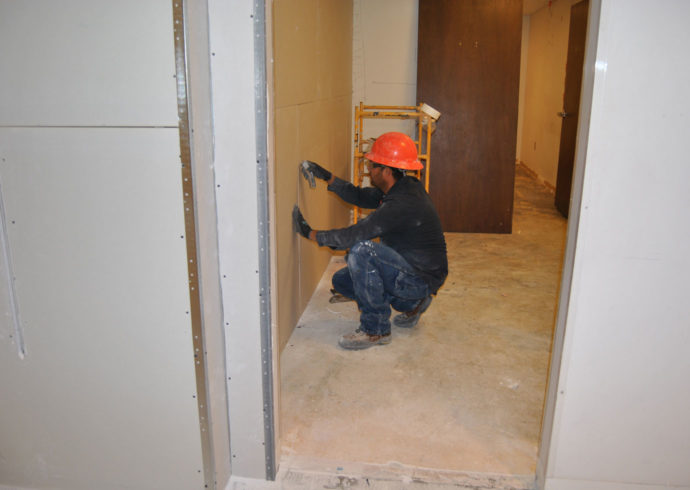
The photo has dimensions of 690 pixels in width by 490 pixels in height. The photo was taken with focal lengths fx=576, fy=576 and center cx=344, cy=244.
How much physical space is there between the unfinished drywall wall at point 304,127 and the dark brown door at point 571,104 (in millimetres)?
2675

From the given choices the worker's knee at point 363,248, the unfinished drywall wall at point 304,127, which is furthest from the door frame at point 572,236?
the worker's knee at point 363,248

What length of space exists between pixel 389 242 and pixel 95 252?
186 centimetres

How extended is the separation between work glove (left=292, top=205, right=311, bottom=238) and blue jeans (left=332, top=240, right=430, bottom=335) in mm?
284

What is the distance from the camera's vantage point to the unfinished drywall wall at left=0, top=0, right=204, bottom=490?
1.69 meters

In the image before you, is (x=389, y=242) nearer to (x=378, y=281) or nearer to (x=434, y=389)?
(x=378, y=281)

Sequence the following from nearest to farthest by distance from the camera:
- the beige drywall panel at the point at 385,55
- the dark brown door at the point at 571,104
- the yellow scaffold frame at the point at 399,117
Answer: the yellow scaffold frame at the point at 399,117 < the beige drywall panel at the point at 385,55 < the dark brown door at the point at 571,104

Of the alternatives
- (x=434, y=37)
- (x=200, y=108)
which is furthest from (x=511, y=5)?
(x=200, y=108)

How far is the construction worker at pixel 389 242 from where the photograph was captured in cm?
317

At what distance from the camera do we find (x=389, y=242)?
3.38 m

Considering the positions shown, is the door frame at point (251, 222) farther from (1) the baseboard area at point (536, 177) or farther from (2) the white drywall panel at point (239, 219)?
(1) the baseboard area at point (536, 177)

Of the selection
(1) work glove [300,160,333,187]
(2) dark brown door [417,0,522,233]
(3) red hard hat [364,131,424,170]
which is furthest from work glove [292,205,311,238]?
(2) dark brown door [417,0,522,233]

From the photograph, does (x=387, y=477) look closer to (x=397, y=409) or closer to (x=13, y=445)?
(x=397, y=409)

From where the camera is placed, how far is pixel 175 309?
6.16ft

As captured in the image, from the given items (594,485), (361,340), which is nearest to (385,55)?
(361,340)
